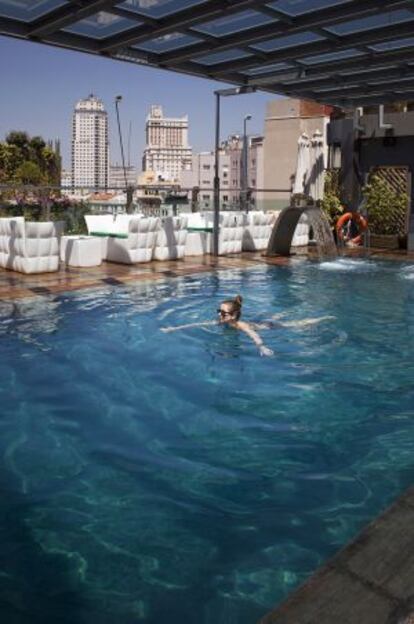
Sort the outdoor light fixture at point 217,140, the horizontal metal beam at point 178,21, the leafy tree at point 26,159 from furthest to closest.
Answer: the leafy tree at point 26,159
the outdoor light fixture at point 217,140
the horizontal metal beam at point 178,21

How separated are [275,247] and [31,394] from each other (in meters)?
10.1

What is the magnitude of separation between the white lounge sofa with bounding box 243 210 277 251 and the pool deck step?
1358 cm

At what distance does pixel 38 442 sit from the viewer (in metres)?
4.14

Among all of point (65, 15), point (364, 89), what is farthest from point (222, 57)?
point (364, 89)

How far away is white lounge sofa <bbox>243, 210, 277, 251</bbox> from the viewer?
15664 millimetres

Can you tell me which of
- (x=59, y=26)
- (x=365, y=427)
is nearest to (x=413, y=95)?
(x=59, y=26)

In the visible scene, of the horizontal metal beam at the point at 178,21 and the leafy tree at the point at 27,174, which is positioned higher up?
the leafy tree at the point at 27,174

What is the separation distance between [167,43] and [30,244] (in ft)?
13.6

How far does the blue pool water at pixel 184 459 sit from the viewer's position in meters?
2.63

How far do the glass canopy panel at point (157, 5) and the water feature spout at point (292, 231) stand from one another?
689 cm

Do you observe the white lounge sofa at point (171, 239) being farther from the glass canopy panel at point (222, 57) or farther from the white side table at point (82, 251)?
the glass canopy panel at point (222, 57)

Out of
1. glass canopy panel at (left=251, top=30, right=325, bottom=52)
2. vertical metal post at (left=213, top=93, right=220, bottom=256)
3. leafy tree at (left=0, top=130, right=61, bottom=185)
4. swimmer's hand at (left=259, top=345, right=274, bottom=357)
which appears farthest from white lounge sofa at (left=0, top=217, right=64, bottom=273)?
leafy tree at (left=0, top=130, right=61, bottom=185)

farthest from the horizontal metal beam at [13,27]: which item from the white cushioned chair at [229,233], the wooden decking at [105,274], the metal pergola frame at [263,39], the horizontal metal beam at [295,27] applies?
the white cushioned chair at [229,233]

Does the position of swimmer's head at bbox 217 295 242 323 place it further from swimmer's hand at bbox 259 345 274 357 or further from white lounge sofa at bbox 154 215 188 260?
white lounge sofa at bbox 154 215 188 260
